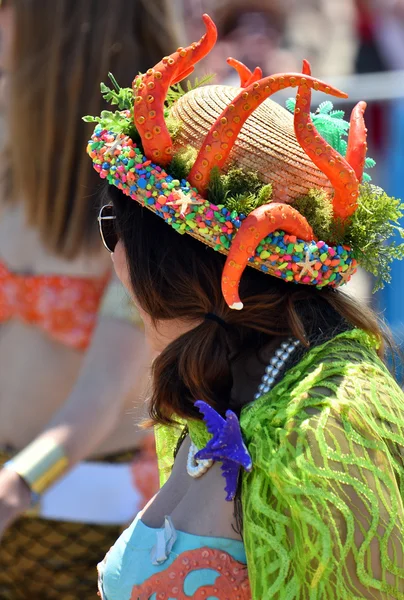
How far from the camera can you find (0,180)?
2.89 metres

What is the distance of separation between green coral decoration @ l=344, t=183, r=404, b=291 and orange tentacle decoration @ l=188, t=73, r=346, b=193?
0.70 ft

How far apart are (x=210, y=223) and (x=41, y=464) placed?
39.2 inches

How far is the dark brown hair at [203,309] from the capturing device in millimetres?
1733

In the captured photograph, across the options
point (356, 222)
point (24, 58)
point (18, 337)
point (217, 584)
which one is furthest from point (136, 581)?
point (24, 58)

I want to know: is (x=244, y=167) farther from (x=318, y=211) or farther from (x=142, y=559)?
(x=142, y=559)

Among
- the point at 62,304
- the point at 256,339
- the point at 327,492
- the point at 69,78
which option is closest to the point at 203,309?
the point at 256,339

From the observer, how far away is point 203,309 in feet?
5.80

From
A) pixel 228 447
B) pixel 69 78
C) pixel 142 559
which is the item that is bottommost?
pixel 142 559

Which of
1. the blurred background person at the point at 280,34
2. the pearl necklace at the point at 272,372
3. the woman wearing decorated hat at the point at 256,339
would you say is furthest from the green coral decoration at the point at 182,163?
the blurred background person at the point at 280,34

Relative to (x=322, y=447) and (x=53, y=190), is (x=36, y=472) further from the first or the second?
(x=322, y=447)

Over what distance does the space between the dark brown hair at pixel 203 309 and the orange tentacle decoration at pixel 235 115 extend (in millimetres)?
173

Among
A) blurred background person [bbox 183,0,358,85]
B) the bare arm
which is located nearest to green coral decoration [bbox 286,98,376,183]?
the bare arm

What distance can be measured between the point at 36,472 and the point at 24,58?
3.93 ft

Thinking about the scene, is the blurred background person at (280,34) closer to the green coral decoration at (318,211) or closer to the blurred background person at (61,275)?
the blurred background person at (61,275)
